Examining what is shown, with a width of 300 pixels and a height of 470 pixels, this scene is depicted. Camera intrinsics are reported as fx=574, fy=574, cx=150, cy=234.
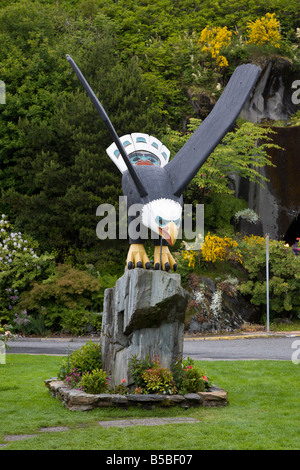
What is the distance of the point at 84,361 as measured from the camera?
28.7ft

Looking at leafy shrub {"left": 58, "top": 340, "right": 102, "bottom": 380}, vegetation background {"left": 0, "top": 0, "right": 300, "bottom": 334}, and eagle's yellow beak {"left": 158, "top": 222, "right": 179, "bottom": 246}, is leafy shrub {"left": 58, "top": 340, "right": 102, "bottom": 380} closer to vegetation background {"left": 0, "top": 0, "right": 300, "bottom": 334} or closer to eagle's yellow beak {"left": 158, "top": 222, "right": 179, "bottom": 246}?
eagle's yellow beak {"left": 158, "top": 222, "right": 179, "bottom": 246}

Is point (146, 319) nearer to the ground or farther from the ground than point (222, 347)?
farther from the ground

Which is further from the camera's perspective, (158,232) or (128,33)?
(128,33)

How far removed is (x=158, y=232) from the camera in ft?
28.5

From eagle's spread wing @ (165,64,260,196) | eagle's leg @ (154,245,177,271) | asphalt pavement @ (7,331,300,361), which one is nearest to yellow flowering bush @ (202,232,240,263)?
asphalt pavement @ (7,331,300,361)

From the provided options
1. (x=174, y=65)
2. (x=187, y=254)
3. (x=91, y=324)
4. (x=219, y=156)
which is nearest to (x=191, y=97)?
(x=174, y=65)

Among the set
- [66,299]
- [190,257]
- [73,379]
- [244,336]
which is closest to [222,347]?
[244,336]

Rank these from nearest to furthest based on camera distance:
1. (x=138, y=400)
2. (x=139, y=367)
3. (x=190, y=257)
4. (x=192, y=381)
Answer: (x=138, y=400), (x=139, y=367), (x=192, y=381), (x=190, y=257)

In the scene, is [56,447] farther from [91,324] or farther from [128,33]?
[128,33]

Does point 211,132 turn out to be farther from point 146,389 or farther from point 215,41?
point 215,41

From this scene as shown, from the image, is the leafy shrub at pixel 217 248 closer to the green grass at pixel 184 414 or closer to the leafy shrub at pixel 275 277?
the leafy shrub at pixel 275 277

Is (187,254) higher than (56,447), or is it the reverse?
(187,254)

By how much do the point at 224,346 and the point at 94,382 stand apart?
322 inches
